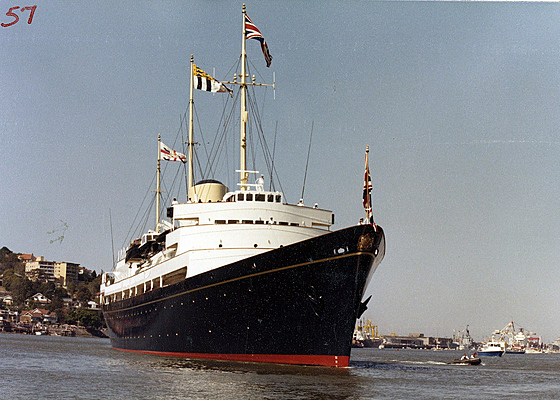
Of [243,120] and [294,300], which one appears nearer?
[294,300]

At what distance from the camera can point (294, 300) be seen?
27.9m

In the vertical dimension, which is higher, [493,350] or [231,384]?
[231,384]

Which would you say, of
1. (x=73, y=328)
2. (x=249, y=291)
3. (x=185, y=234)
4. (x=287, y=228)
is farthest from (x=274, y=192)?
(x=73, y=328)

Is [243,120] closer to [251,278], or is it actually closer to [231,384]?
[251,278]

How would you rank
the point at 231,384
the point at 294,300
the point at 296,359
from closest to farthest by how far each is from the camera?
1. the point at 231,384
2. the point at 294,300
3. the point at 296,359

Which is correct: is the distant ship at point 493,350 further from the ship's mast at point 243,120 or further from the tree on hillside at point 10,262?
the tree on hillside at point 10,262

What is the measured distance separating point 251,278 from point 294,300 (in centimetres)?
207

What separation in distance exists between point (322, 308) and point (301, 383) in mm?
4840

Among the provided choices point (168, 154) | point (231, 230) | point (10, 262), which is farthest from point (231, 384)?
point (10, 262)

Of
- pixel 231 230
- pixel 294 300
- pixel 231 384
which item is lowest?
pixel 231 384

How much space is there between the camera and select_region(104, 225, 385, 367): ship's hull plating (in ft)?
90.3

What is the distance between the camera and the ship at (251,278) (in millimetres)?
27641

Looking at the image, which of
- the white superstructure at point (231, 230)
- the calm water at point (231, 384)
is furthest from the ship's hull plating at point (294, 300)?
the white superstructure at point (231, 230)

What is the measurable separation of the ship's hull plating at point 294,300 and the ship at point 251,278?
41 mm
